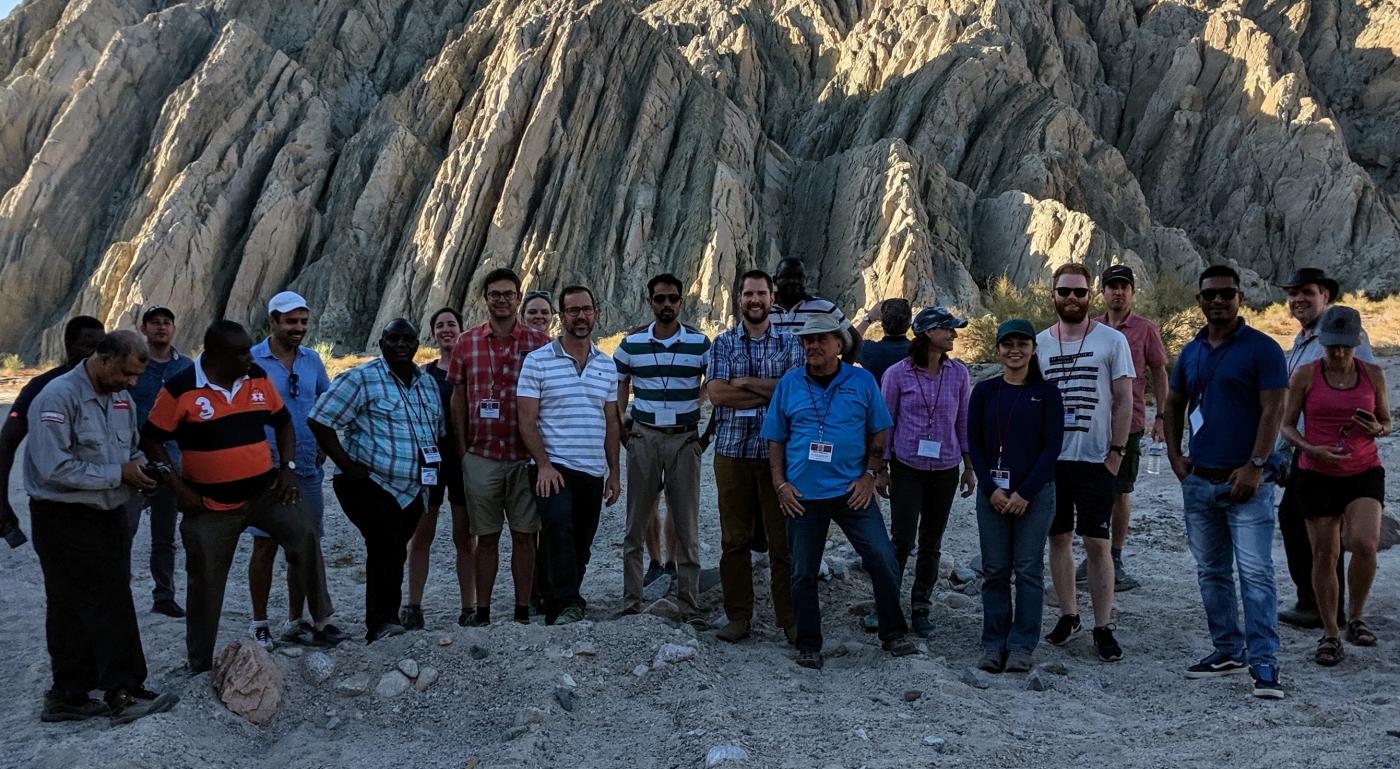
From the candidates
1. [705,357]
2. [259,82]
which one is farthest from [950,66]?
[705,357]

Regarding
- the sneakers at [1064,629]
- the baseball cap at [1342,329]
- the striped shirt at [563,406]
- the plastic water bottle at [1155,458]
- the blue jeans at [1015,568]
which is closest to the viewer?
the baseball cap at [1342,329]

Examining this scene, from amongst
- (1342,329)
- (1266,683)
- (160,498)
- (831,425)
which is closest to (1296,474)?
(1342,329)

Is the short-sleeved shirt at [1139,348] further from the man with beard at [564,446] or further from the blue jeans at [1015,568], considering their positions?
the man with beard at [564,446]

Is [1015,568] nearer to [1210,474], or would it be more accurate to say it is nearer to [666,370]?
[1210,474]

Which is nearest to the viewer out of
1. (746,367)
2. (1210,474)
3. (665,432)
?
(1210,474)

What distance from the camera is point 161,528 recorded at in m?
6.89

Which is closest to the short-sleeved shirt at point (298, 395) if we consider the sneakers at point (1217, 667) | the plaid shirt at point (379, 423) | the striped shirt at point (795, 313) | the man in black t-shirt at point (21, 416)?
the plaid shirt at point (379, 423)

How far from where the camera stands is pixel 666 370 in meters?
6.29

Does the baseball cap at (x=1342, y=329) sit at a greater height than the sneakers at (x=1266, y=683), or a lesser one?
greater

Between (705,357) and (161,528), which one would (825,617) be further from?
(161,528)

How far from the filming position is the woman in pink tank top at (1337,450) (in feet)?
17.1

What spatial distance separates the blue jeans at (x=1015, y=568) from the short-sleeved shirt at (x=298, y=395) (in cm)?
434

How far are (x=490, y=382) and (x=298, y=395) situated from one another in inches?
52.8

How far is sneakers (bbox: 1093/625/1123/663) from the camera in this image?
18.0ft
